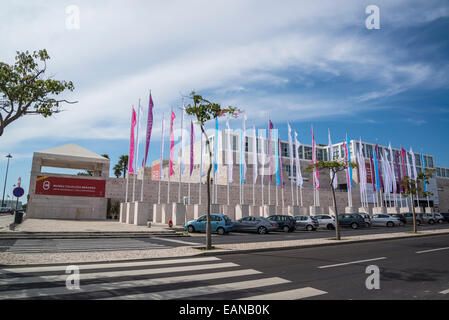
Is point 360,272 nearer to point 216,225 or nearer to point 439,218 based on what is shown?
point 216,225

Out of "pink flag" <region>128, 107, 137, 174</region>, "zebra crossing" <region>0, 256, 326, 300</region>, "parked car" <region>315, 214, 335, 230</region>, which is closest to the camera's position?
"zebra crossing" <region>0, 256, 326, 300</region>

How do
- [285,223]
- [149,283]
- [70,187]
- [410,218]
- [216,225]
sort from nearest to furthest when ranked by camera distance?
[149,283] → [216,225] → [285,223] → [70,187] → [410,218]

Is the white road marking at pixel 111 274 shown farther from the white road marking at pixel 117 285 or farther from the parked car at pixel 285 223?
the parked car at pixel 285 223

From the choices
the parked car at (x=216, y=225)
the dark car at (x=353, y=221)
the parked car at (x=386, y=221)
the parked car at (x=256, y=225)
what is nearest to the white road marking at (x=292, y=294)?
the parked car at (x=216, y=225)

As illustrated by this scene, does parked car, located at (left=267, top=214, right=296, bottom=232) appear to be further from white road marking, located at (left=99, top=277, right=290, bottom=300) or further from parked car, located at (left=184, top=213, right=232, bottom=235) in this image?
white road marking, located at (left=99, top=277, right=290, bottom=300)

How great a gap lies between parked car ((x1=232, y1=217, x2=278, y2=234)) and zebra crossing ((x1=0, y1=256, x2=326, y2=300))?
1411cm

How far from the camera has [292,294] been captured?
561cm

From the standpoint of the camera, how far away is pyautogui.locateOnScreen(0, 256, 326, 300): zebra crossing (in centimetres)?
547

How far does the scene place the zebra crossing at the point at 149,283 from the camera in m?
5.47

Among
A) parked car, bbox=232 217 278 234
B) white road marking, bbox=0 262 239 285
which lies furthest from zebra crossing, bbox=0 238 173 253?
parked car, bbox=232 217 278 234

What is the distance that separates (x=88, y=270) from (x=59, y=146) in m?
31.8

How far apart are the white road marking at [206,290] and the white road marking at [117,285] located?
2.28 feet

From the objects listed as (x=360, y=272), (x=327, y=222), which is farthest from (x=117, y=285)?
(x=327, y=222)

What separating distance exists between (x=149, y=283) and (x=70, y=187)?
30397 mm
